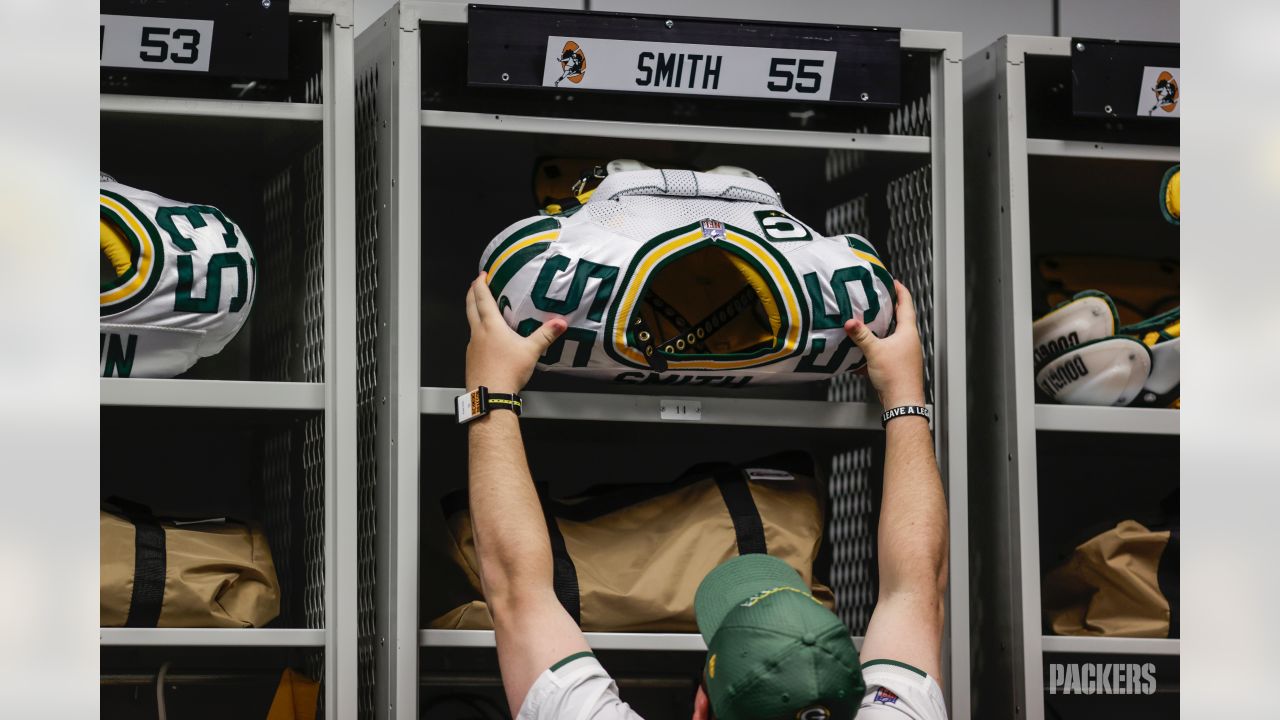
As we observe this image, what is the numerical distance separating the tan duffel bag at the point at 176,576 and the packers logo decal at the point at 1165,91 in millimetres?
1634

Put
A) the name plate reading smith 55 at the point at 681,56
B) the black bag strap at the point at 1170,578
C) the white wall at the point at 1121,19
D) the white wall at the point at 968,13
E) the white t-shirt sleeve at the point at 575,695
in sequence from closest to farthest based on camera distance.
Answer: the white t-shirt sleeve at the point at 575,695 < the name plate reading smith 55 at the point at 681,56 < the black bag strap at the point at 1170,578 < the white wall at the point at 968,13 < the white wall at the point at 1121,19

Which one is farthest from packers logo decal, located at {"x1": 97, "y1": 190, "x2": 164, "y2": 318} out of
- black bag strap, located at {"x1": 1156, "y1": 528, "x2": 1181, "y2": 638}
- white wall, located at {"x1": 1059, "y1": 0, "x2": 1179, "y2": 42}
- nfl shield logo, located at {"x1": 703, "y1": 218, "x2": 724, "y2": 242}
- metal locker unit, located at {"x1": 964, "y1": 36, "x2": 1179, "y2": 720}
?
white wall, located at {"x1": 1059, "y1": 0, "x2": 1179, "y2": 42}

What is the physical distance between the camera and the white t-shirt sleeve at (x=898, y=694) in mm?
1832

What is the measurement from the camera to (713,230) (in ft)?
6.75

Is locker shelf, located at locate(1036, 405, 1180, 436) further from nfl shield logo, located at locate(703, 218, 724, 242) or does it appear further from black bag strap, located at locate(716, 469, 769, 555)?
nfl shield logo, located at locate(703, 218, 724, 242)

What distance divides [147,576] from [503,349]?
24.5 inches

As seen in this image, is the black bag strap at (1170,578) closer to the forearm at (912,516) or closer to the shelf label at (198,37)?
the forearm at (912,516)

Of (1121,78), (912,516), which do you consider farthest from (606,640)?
(1121,78)

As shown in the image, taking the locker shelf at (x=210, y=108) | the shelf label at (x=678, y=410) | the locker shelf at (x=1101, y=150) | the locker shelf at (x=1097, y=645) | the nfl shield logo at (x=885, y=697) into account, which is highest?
the locker shelf at (x=210, y=108)

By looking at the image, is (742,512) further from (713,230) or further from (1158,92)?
(1158,92)

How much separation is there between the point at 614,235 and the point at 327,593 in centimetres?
68

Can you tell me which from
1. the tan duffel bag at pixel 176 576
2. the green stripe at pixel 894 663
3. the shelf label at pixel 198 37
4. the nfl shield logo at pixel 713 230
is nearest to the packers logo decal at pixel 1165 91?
the nfl shield logo at pixel 713 230
